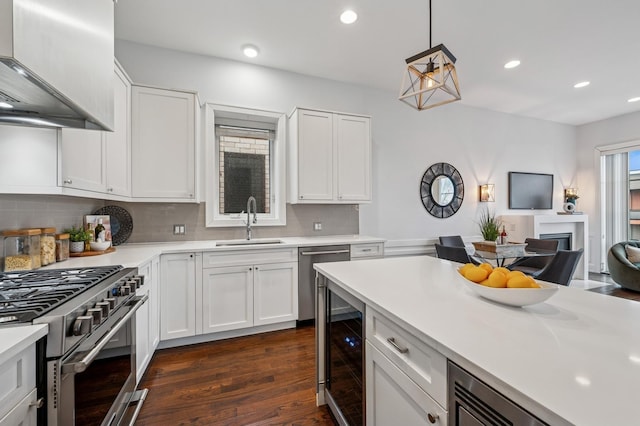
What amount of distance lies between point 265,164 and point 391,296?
2720mm

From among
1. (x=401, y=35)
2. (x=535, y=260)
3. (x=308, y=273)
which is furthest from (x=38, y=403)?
(x=535, y=260)

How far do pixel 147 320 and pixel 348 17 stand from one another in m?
3.11

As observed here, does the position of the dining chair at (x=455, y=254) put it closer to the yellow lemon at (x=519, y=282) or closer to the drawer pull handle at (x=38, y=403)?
the yellow lemon at (x=519, y=282)

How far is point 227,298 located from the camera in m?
2.64

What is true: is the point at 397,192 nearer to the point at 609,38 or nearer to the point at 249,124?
the point at 249,124

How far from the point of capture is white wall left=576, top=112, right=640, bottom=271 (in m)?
5.18

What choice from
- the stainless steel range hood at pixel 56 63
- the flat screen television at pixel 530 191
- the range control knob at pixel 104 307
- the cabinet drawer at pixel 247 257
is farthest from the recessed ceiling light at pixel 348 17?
the flat screen television at pixel 530 191

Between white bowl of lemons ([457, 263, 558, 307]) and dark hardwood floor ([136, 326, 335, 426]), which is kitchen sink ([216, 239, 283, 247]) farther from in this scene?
white bowl of lemons ([457, 263, 558, 307])

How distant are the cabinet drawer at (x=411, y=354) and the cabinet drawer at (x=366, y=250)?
1907 mm

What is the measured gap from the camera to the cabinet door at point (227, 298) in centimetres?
257

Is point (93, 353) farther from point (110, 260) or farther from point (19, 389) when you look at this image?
point (110, 260)

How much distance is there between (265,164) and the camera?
11.5 ft

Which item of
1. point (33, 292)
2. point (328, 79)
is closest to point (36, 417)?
point (33, 292)

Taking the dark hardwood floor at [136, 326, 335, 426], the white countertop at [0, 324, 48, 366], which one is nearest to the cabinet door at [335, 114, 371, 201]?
the dark hardwood floor at [136, 326, 335, 426]
